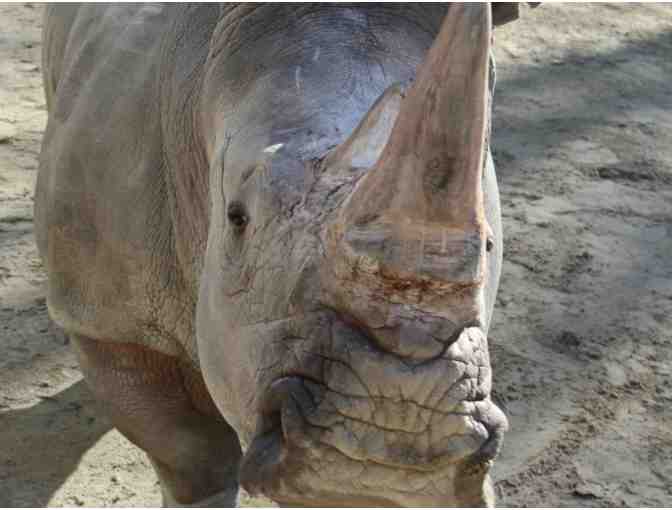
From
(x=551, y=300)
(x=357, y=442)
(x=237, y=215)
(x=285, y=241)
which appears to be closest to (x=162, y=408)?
(x=237, y=215)

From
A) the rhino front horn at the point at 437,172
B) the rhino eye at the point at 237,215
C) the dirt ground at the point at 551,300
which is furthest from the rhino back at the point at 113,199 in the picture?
the rhino front horn at the point at 437,172

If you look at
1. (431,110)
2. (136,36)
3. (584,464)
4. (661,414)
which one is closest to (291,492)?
(431,110)

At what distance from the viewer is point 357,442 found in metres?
2.06

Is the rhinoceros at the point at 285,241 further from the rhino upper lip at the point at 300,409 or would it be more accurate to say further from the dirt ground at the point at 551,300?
the dirt ground at the point at 551,300

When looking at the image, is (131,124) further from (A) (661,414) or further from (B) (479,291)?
(A) (661,414)

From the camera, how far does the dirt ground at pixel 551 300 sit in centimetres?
393

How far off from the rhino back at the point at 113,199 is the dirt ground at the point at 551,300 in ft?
2.75

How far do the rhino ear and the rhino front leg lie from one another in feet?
4.09

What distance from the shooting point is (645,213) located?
536 cm

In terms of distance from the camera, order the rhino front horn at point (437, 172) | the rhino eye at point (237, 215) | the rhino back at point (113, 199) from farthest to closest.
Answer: the rhino back at point (113, 199), the rhino eye at point (237, 215), the rhino front horn at point (437, 172)

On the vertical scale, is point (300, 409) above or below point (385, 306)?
below

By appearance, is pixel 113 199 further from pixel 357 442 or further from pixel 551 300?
pixel 551 300

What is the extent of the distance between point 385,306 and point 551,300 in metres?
2.81

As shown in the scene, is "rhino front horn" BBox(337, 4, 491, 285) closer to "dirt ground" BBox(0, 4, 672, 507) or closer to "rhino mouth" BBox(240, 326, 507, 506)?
"rhino mouth" BBox(240, 326, 507, 506)
